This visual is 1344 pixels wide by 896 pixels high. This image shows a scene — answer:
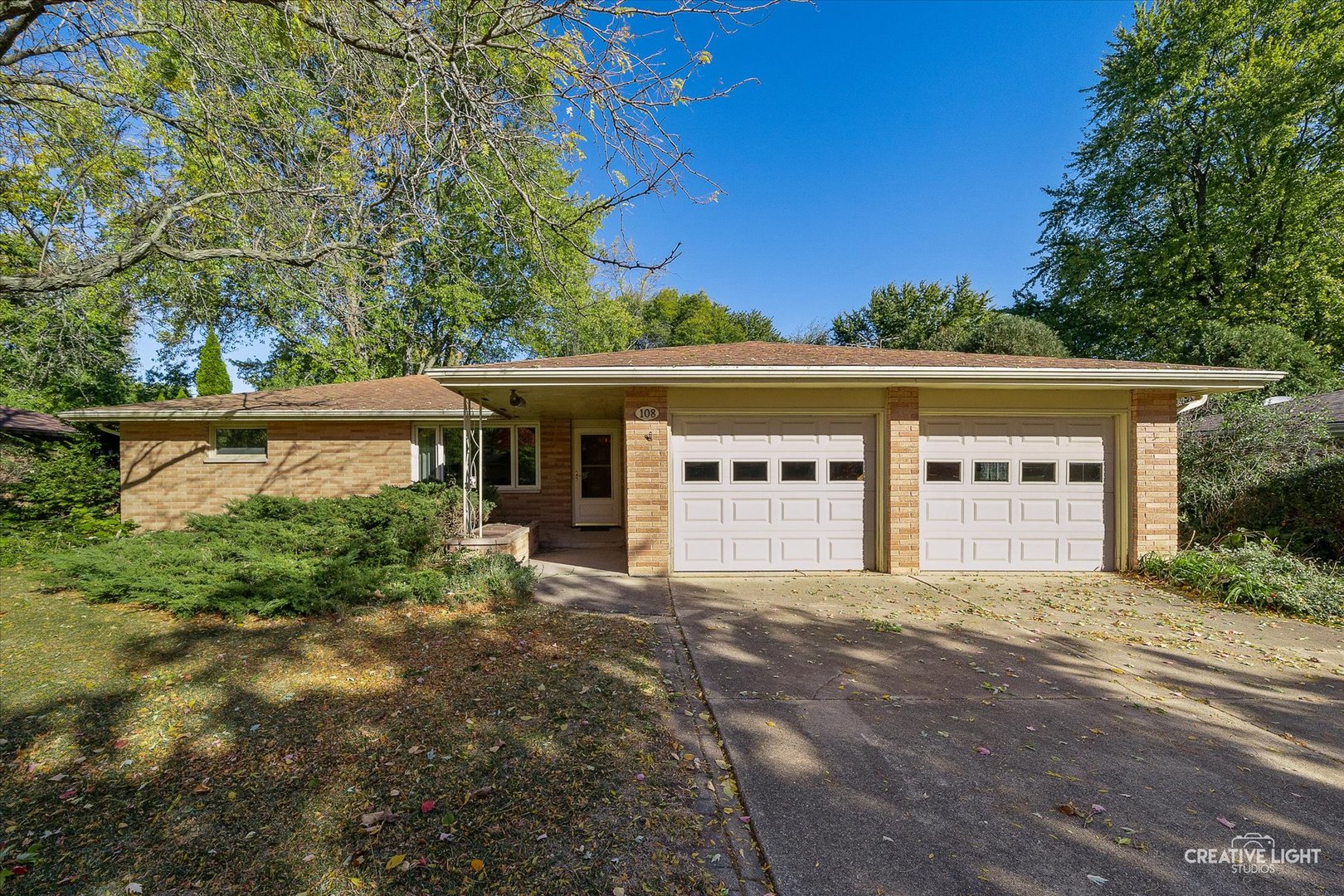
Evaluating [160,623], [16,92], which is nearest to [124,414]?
[16,92]

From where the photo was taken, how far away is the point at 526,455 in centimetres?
1169

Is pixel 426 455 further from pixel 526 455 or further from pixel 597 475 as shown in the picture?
pixel 597 475

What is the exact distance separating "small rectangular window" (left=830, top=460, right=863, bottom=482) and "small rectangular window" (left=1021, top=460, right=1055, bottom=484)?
2452 mm

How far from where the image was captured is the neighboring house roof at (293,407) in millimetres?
10133

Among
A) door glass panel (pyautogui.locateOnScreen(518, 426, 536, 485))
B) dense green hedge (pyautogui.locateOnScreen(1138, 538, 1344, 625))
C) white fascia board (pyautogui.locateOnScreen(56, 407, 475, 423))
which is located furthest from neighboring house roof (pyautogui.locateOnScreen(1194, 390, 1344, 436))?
white fascia board (pyautogui.locateOnScreen(56, 407, 475, 423))

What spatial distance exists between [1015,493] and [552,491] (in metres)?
8.58

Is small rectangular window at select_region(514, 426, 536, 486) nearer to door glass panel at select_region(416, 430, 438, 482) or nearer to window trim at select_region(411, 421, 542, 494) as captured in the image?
window trim at select_region(411, 421, 542, 494)

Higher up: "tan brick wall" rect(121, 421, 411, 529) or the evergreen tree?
the evergreen tree

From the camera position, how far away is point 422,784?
2.81 metres

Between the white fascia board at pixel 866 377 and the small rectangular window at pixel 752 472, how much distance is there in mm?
1246

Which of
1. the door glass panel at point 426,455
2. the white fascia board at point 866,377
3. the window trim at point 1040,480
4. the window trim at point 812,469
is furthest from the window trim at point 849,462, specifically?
the door glass panel at point 426,455

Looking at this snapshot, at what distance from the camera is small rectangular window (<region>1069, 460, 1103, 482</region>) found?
7.88 meters

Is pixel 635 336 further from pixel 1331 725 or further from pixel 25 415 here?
pixel 1331 725

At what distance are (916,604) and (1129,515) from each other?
4.21 meters
